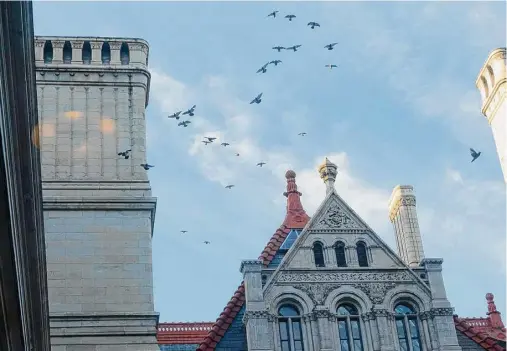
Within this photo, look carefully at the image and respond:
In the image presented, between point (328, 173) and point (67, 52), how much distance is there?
9.44 meters

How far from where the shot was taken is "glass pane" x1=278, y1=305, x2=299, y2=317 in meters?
24.2

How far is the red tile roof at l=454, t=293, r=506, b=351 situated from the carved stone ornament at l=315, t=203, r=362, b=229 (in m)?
4.19

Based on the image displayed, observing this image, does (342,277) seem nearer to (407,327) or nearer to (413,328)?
(407,327)

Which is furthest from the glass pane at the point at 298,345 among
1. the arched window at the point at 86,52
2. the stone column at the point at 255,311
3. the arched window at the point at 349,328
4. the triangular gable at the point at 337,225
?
the arched window at the point at 86,52

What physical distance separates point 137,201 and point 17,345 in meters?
12.0

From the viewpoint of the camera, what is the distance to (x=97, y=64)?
2812 cm

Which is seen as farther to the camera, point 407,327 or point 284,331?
point 407,327

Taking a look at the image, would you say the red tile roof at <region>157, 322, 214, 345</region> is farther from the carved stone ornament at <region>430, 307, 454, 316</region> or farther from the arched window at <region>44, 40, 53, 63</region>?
the arched window at <region>44, 40, 53, 63</region>

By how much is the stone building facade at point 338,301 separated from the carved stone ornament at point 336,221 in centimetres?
3

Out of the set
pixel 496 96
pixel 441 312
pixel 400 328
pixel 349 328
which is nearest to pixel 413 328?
pixel 400 328

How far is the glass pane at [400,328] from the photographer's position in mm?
24375

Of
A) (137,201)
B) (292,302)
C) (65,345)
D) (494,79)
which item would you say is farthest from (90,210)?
(494,79)

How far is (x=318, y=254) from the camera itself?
25.6 meters

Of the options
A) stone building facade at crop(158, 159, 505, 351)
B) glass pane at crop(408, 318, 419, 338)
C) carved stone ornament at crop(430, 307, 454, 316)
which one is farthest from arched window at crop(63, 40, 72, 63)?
carved stone ornament at crop(430, 307, 454, 316)
